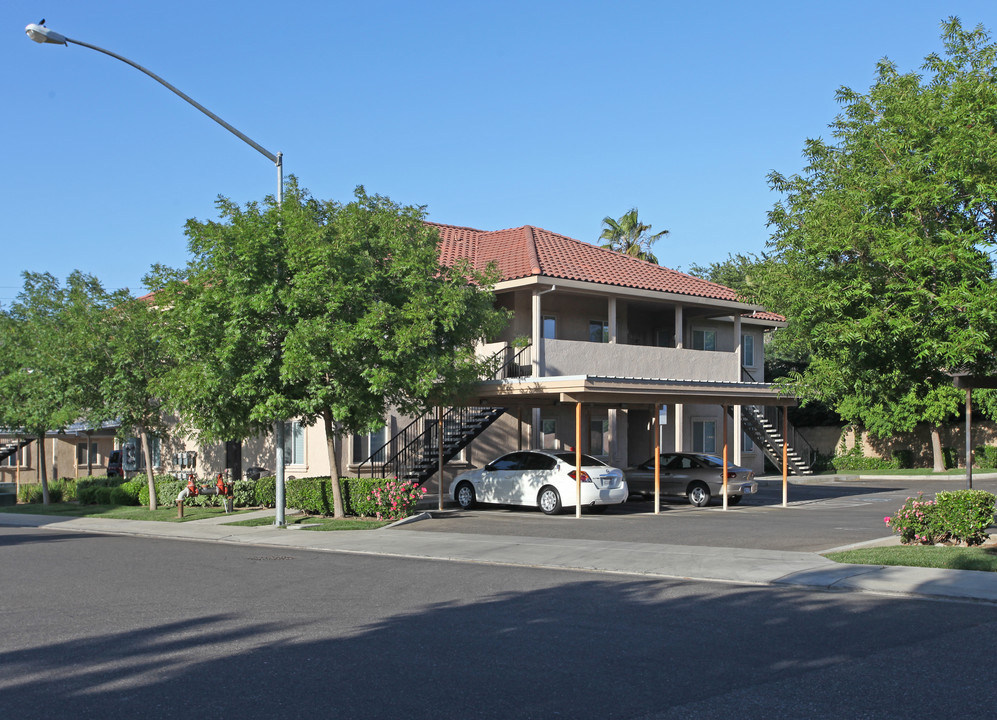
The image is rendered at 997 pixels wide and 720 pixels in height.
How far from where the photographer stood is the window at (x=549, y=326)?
96.8 ft

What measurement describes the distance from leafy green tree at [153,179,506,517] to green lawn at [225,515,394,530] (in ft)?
6.74

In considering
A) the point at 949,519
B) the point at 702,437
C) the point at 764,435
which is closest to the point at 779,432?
the point at 764,435

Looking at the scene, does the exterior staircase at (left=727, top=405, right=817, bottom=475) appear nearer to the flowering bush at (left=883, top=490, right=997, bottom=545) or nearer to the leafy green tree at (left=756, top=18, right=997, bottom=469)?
the leafy green tree at (left=756, top=18, right=997, bottom=469)

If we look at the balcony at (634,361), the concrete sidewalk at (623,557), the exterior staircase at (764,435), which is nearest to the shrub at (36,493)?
the concrete sidewalk at (623,557)

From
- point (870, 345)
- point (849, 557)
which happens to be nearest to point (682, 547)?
point (849, 557)

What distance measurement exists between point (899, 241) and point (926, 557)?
185 inches

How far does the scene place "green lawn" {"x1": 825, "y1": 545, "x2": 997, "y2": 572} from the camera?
43.7ft

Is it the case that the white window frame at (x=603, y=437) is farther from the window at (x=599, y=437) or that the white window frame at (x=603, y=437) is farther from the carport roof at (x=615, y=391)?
the carport roof at (x=615, y=391)

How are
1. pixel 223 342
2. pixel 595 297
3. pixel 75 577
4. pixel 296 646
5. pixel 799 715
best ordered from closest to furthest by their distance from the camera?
pixel 799 715 → pixel 296 646 → pixel 75 577 → pixel 223 342 → pixel 595 297

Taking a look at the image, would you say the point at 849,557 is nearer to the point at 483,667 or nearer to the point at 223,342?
the point at 483,667

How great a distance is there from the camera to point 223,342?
20.1 metres

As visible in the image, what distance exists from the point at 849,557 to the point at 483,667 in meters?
8.50

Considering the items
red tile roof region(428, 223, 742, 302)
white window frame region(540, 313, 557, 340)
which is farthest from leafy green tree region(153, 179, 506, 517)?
white window frame region(540, 313, 557, 340)

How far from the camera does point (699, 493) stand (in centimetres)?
2645
